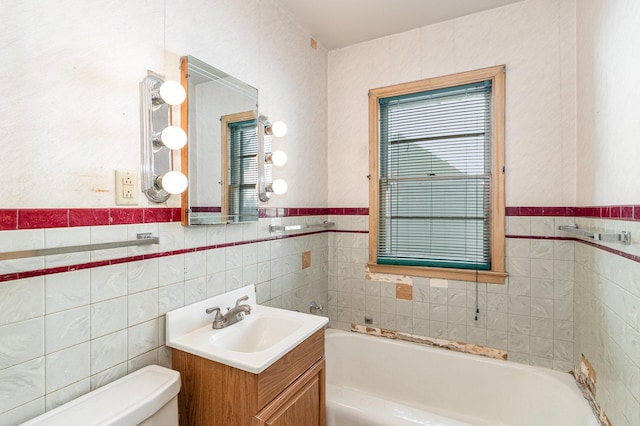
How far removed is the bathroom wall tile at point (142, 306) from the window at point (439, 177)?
1.62 m

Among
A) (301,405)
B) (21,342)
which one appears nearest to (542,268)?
(301,405)

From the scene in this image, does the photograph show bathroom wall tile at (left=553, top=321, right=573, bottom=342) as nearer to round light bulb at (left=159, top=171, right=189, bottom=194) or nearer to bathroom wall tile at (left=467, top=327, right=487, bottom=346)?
bathroom wall tile at (left=467, top=327, right=487, bottom=346)

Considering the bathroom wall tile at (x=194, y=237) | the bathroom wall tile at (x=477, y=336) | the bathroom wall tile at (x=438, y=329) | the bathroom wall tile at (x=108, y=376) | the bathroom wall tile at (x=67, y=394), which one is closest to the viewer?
the bathroom wall tile at (x=67, y=394)

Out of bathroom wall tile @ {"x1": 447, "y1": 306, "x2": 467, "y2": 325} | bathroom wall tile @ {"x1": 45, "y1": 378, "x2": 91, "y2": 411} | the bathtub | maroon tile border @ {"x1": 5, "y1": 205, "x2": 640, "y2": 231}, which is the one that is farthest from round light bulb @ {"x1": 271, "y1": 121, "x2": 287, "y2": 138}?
bathroom wall tile @ {"x1": 447, "y1": 306, "x2": 467, "y2": 325}

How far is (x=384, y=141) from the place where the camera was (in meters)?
Result: 2.47

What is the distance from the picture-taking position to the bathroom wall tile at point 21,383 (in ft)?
2.88

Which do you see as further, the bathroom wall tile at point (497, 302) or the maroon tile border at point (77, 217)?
the bathroom wall tile at point (497, 302)

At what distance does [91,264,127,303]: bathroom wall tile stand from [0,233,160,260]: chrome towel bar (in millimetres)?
111

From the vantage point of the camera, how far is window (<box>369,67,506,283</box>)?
2115mm

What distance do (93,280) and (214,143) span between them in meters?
0.80

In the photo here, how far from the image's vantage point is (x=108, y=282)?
3.69 feet

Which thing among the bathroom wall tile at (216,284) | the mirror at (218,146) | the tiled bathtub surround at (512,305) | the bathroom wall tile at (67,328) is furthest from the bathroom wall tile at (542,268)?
the bathroom wall tile at (67,328)

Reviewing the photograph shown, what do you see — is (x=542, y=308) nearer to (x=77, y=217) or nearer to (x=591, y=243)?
(x=591, y=243)

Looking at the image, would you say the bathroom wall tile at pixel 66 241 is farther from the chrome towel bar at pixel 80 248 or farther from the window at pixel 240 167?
the window at pixel 240 167
